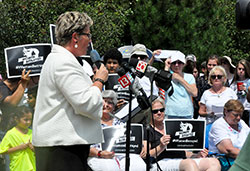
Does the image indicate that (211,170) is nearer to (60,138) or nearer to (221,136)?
(221,136)

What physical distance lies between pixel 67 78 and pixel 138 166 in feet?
8.82

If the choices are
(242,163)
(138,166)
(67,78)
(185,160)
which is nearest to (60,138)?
(67,78)

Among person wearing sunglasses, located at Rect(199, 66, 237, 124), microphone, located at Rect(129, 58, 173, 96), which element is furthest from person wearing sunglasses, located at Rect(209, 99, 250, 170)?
microphone, located at Rect(129, 58, 173, 96)

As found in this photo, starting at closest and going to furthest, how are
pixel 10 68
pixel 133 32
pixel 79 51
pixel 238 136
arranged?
pixel 79 51 → pixel 10 68 → pixel 238 136 → pixel 133 32

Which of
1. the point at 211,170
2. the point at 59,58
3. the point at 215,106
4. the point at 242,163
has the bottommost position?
the point at 211,170

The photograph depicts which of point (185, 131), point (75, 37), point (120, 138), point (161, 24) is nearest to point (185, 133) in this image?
point (185, 131)

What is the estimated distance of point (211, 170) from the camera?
621 cm

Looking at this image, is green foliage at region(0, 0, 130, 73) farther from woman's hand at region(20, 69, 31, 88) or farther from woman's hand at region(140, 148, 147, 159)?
woman's hand at region(140, 148, 147, 159)

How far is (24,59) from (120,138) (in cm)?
142

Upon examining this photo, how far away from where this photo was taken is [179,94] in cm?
730

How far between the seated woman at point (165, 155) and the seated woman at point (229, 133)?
25cm

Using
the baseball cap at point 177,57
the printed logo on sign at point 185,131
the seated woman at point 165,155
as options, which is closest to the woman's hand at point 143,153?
the seated woman at point 165,155

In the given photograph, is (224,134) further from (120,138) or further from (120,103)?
(120,138)

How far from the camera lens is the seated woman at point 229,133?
21.2ft
